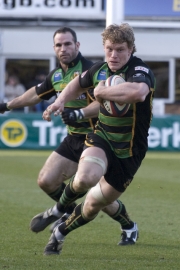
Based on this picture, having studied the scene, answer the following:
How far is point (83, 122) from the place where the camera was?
814cm

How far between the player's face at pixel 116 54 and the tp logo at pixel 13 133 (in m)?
13.8

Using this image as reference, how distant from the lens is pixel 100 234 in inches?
332

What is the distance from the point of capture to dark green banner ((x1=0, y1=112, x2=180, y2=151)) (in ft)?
66.6

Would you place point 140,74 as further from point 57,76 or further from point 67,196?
point 57,76

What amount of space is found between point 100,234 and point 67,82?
5.96 ft

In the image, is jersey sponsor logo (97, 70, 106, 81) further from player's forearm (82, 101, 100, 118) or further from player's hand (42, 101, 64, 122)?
player's hand (42, 101, 64, 122)

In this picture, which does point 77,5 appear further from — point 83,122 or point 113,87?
point 113,87

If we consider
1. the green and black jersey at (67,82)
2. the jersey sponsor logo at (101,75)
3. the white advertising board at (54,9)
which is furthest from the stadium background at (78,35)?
the jersey sponsor logo at (101,75)

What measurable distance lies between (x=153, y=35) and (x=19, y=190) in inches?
595

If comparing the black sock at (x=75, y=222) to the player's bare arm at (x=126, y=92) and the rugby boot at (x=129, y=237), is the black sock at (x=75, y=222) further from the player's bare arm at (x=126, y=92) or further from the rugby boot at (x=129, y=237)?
the player's bare arm at (x=126, y=92)

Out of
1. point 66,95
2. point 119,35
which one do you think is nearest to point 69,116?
point 66,95

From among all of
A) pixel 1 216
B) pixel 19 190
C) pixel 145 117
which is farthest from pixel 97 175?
pixel 19 190

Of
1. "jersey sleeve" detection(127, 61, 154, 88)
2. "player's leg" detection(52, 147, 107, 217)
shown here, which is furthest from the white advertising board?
"player's leg" detection(52, 147, 107, 217)

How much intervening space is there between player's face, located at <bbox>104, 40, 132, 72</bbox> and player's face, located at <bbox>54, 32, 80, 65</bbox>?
1.53m
